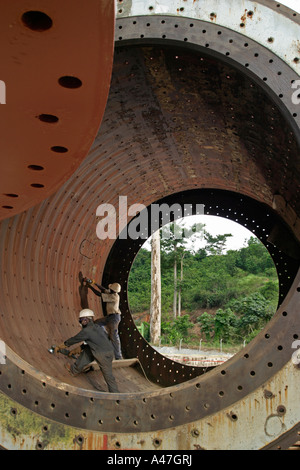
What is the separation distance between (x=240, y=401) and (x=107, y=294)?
4.89 metres

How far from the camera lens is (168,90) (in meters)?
4.51

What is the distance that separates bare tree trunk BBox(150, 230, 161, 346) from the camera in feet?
75.3

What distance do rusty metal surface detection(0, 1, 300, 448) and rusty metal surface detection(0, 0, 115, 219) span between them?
1420mm

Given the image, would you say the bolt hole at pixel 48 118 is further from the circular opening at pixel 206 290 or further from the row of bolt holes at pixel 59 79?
the circular opening at pixel 206 290

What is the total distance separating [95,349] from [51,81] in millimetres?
3748

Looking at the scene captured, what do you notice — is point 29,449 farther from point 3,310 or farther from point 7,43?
point 7,43

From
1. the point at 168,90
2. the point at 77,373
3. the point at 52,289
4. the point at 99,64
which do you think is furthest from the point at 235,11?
the point at 77,373

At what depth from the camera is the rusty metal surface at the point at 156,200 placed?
9.15ft

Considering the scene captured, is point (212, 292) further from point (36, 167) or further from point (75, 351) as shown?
point (36, 167)

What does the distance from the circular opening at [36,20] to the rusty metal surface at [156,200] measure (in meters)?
1.94

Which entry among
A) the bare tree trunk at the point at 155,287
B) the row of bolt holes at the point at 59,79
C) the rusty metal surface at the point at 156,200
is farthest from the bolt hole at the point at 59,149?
the bare tree trunk at the point at 155,287

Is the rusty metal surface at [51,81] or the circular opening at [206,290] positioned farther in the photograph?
the circular opening at [206,290]

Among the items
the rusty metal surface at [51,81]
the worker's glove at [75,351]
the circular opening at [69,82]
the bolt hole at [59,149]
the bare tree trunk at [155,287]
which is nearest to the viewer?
the rusty metal surface at [51,81]
